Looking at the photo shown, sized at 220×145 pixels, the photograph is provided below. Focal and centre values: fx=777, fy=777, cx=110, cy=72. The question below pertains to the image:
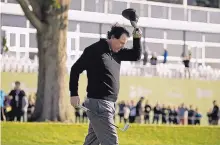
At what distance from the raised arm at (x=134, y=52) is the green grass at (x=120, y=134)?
8470 mm

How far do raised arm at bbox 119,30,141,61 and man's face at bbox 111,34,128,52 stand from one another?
13 centimetres

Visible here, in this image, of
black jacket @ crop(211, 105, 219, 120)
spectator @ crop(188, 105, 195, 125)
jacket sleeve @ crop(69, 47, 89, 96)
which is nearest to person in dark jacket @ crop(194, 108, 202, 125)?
spectator @ crop(188, 105, 195, 125)

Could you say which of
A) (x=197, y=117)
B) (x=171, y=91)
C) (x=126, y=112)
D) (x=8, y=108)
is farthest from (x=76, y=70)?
(x=171, y=91)

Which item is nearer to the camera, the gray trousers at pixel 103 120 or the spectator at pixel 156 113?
the gray trousers at pixel 103 120

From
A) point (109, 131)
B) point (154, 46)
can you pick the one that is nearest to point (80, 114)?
point (154, 46)

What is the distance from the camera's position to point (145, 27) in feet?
119

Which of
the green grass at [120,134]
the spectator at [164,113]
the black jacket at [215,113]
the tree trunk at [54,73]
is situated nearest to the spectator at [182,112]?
the spectator at [164,113]

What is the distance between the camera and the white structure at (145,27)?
104 ft

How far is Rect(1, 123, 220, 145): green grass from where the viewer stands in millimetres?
17062

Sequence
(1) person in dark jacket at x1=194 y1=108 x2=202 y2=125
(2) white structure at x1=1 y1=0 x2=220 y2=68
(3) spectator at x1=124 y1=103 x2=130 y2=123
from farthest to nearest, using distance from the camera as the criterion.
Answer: (2) white structure at x1=1 y1=0 x2=220 y2=68
(1) person in dark jacket at x1=194 y1=108 x2=202 y2=125
(3) spectator at x1=124 y1=103 x2=130 y2=123

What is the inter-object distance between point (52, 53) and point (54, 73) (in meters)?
0.51

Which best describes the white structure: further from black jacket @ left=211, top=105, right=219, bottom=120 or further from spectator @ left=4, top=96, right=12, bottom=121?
spectator @ left=4, top=96, right=12, bottom=121

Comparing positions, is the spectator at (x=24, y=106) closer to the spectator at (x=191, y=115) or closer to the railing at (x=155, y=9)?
the spectator at (x=191, y=115)

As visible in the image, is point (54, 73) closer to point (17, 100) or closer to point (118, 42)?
point (17, 100)
